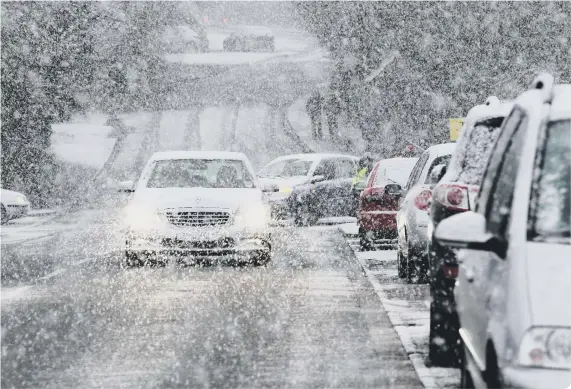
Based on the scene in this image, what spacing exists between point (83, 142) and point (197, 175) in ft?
103

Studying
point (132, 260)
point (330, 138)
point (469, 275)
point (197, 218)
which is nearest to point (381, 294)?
point (197, 218)

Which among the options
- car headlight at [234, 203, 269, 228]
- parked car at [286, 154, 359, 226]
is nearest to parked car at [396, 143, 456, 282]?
car headlight at [234, 203, 269, 228]

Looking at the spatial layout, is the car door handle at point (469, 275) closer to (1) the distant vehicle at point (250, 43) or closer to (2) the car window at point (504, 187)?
(2) the car window at point (504, 187)

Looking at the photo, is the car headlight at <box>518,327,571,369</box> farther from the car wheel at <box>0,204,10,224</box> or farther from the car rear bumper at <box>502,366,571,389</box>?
the car wheel at <box>0,204,10,224</box>

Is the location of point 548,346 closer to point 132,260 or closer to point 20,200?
point 132,260

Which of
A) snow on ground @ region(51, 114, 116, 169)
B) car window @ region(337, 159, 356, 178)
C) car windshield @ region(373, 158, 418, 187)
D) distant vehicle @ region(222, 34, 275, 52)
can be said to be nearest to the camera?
car windshield @ region(373, 158, 418, 187)

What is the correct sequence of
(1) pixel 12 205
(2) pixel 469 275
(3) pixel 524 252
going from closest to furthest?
(3) pixel 524 252 < (2) pixel 469 275 < (1) pixel 12 205

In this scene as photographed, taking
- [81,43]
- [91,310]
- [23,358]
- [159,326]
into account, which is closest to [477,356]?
[23,358]

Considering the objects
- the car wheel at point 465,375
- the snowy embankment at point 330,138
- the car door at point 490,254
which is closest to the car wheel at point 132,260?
the car wheel at point 465,375

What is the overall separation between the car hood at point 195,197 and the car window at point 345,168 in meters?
10.0

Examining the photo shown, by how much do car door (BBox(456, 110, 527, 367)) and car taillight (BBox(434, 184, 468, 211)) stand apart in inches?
68.3

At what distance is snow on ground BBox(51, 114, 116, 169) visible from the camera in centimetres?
4531

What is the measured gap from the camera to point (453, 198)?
7797mm

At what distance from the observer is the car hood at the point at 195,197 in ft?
51.3
